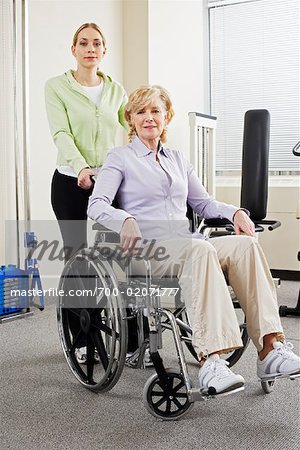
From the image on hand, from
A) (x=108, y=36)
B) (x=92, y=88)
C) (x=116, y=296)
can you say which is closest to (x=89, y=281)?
(x=116, y=296)

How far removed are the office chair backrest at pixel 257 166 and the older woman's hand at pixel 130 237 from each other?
187 cm

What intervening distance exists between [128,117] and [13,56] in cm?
152

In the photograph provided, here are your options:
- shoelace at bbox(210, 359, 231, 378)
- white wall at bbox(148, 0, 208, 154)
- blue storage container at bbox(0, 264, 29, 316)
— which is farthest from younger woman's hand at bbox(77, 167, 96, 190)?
white wall at bbox(148, 0, 208, 154)

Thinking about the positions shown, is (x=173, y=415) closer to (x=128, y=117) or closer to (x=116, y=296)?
(x=116, y=296)

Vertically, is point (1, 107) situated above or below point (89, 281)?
above

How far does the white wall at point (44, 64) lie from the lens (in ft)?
12.9

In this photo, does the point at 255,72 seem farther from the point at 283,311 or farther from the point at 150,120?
the point at 150,120

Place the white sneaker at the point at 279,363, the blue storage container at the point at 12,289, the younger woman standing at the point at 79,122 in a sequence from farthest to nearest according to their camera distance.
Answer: the blue storage container at the point at 12,289 → the younger woman standing at the point at 79,122 → the white sneaker at the point at 279,363

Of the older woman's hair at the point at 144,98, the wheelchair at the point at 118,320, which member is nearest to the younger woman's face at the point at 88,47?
the older woman's hair at the point at 144,98

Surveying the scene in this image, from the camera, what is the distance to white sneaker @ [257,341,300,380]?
1986 mm

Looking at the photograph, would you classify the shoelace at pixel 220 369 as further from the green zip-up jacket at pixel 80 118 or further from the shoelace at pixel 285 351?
the green zip-up jacket at pixel 80 118

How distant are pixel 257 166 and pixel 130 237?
1959mm

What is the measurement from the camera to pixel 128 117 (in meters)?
2.40

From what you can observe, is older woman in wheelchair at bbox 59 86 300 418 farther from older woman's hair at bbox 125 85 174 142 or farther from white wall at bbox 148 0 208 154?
white wall at bbox 148 0 208 154
